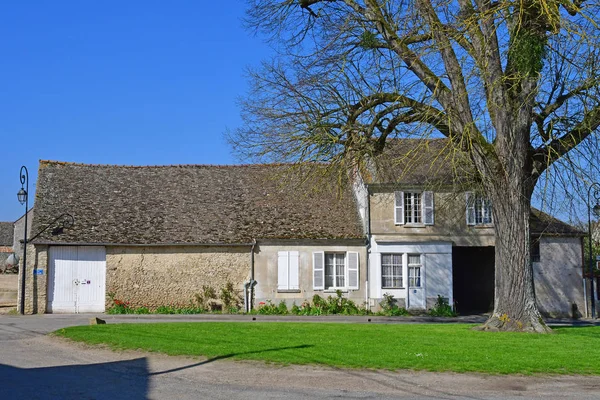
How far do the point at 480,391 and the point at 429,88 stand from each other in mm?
8969

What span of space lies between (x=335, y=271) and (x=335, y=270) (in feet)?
0.14

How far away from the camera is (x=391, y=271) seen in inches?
1168

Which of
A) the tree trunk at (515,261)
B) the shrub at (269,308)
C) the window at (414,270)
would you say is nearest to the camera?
the tree trunk at (515,261)

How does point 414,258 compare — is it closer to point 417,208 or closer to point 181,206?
point 417,208

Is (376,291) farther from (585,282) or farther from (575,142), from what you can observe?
(575,142)

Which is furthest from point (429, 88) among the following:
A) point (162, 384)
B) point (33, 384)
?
point (33, 384)

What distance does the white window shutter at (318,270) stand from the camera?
29422 mm

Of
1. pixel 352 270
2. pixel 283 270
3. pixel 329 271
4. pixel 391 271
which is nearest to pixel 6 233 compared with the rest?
pixel 283 270

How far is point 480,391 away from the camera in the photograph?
981 centimetres

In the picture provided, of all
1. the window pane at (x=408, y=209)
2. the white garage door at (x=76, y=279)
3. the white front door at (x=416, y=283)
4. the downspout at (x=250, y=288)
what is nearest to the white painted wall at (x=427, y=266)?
the white front door at (x=416, y=283)

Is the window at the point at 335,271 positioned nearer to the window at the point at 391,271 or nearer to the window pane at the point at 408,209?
the window at the point at 391,271

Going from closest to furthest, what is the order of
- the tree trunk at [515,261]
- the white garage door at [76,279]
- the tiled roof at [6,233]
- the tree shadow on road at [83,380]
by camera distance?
the tree shadow on road at [83,380] → the tree trunk at [515,261] → the white garage door at [76,279] → the tiled roof at [6,233]

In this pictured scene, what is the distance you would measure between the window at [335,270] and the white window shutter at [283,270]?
1.13 m

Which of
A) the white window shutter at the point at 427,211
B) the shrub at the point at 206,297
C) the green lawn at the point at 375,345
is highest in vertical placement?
the white window shutter at the point at 427,211
